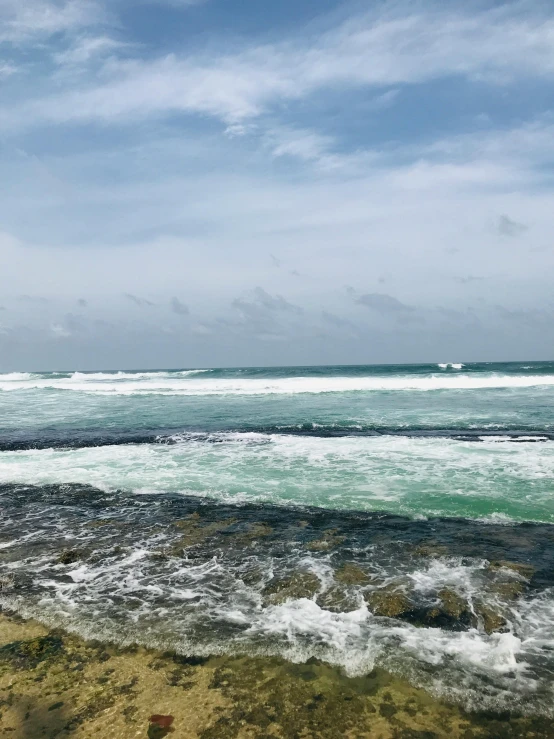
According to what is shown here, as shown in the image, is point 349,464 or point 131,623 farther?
point 349,464

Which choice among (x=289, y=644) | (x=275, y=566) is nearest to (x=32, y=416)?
(x=275, y=566)

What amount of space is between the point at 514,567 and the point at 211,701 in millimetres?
4545

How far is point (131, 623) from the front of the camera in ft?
16.7

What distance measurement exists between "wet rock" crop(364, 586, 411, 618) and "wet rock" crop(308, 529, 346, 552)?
60.2 inches

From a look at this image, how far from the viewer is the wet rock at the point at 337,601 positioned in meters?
5.36

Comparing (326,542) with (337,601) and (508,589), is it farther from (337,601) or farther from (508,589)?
(508,589)

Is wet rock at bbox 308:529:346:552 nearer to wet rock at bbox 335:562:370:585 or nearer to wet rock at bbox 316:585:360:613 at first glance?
wet rock at bbox 335:562:370:585

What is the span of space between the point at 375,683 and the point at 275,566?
8.73 feet

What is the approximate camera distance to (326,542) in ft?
24.5

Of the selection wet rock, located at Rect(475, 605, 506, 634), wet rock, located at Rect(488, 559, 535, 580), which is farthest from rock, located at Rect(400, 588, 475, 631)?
wet rock, located at Rect(488, 559, 535, 580)

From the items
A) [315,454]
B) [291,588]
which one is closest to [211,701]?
[291,588]

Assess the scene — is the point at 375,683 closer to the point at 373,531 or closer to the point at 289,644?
the point at 289,644

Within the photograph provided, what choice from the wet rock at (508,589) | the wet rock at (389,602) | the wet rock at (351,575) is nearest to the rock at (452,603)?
the wet rock at (389,602)

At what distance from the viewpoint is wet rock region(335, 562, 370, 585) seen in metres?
6.06
